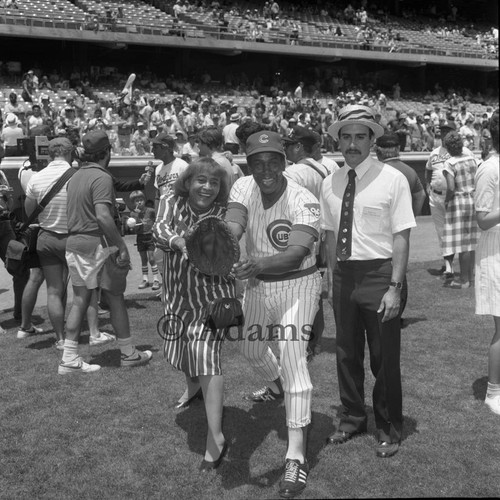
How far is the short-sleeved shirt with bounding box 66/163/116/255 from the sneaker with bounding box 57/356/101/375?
867mm

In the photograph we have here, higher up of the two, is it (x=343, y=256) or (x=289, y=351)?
(x=343, y=256)

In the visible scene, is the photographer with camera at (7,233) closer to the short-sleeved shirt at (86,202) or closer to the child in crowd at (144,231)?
the child in crowd at (144,231)

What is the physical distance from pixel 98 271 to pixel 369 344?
236cm

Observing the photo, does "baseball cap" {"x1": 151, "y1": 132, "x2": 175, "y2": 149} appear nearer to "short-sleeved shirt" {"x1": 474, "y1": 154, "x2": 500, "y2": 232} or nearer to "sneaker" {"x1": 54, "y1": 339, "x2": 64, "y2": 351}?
"sneaker" {"x1": 54, "y1": 339, "x2": 64, "y2": 351}

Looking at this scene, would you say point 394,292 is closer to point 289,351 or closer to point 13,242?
point 289,351

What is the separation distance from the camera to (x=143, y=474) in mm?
3752

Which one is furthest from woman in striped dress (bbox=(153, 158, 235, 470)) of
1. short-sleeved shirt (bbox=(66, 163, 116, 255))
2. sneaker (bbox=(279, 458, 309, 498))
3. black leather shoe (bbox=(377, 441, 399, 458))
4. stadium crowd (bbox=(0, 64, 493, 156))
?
stadium crowd (bbox=(0, 64, 493, 156))

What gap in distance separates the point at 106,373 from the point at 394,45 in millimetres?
31989

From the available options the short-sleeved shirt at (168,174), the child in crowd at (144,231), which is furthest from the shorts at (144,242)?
the short-sleeved shirt at (168,174)

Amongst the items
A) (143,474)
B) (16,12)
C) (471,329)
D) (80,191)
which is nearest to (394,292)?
(143,474)

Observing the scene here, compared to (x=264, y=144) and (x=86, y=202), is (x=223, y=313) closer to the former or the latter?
(x=264, y=144)

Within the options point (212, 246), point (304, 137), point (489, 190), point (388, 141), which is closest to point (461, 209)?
point (388, 141)

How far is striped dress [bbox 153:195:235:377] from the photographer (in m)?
3.75

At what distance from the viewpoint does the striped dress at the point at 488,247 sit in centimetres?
429
